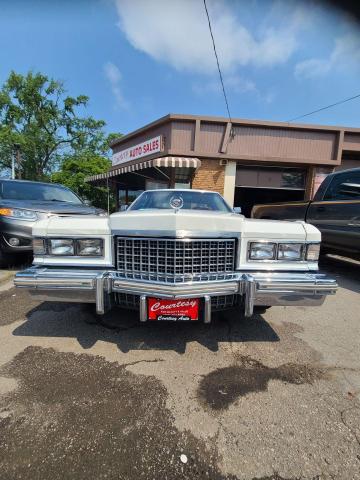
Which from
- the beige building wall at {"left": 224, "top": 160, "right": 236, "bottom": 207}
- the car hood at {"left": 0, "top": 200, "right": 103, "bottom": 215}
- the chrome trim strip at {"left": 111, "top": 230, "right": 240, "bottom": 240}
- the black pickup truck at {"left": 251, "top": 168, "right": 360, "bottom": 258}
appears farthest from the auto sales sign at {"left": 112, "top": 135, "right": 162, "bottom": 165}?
the chrome trim strip at {"left": 111, "top": 230, "right": 240, "bottom": 240}

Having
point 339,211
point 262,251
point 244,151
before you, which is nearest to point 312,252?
point 262,251

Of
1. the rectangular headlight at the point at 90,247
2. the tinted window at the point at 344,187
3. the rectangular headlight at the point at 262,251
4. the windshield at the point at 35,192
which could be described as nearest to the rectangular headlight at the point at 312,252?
the rectangular headlight at the point at 262,251

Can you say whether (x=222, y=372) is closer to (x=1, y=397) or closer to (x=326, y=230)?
(x=1, y=397)

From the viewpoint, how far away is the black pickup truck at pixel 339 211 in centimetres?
473

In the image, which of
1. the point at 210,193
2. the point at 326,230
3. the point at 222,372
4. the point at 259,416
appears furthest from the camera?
the point at 326,230

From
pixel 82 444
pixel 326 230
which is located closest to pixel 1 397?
pixel 82 444

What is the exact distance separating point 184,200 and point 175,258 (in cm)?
177

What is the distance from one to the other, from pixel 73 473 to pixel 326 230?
554 centimetres

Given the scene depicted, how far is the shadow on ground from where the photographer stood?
2.64 metres

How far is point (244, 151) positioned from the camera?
11297 millimetres

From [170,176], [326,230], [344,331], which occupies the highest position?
[170,176]

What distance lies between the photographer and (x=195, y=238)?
7.34 ft

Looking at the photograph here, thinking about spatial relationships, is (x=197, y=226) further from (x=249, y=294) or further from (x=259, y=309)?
(x=259, y=309)

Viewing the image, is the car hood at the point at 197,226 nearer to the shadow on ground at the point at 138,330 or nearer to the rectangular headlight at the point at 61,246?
the rectangular headlight at the point at 61,246
